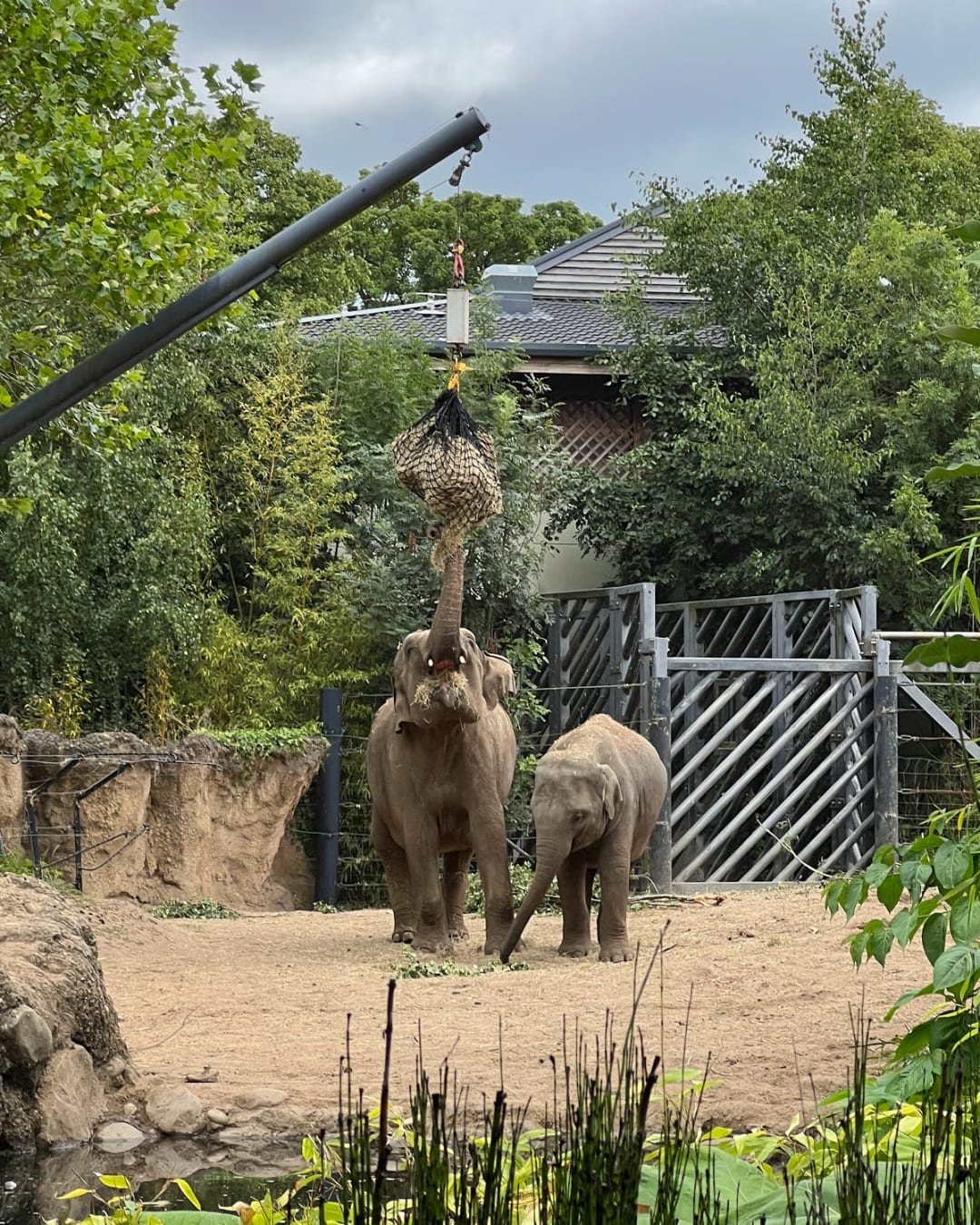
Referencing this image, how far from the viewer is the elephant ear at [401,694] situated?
9516mm

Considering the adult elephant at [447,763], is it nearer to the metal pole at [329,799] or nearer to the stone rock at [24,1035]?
the metal pole at [329,799]

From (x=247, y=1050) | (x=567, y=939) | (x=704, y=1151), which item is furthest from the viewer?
(x=567, y=939)

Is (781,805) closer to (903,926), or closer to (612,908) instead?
(612,908)

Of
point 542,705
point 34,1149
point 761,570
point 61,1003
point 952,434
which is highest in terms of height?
point 952,434

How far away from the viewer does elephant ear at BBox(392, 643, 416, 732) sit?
9.52 m

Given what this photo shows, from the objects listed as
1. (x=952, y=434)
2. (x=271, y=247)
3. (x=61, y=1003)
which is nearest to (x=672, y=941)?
(x=61, y=1003)

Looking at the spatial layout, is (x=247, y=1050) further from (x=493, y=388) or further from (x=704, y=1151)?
(x=493, y=388)

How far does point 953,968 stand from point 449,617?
625 centimetres

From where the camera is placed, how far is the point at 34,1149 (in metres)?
5.74

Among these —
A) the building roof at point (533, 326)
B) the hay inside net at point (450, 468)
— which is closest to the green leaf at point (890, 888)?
the hay inside net at point (450, 468)

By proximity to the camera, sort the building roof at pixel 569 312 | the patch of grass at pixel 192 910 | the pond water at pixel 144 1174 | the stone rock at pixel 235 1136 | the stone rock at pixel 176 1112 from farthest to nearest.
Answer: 1. the building roof at pixel 569 312
2. the patch of grass at pixel 192 910
3. the stone rock at pixel 176 1112
4. the stone rock at pixel 235 1136
5. the pond water at pixel 144 1174

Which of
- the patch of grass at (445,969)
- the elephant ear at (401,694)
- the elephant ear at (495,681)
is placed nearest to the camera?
the patch of grass at (445,969)

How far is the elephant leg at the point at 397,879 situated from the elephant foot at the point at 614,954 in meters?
1.53

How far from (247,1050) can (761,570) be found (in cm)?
940
